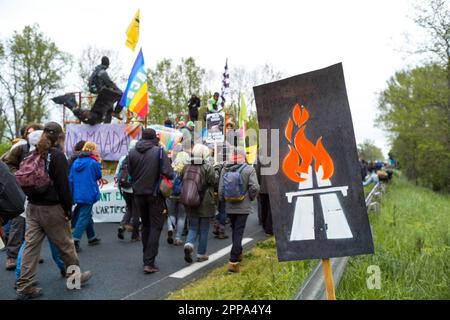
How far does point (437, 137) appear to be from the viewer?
22500 mm

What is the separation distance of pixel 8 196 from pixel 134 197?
2.75 m

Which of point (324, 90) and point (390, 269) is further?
point (390, 269)

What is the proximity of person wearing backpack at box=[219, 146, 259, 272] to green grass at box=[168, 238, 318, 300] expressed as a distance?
387 mm

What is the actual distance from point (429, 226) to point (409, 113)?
1775 centimetres

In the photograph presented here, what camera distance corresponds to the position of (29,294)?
4.38 meters

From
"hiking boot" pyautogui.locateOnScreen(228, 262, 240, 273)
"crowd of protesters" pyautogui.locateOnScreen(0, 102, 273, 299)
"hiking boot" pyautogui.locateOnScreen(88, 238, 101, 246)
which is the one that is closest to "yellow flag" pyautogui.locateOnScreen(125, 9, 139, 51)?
"crowd of protesters" pyautogui.locateOnScreen(0, 102, 273, 299)

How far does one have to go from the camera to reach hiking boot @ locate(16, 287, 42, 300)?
4.35 m

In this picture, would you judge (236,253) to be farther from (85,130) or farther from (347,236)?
(85,130)

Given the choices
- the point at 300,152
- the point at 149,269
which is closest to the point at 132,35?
the point at 149,269

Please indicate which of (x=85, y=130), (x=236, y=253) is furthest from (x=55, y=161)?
(x=85, y=130)

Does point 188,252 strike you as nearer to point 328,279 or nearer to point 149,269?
point 149,269

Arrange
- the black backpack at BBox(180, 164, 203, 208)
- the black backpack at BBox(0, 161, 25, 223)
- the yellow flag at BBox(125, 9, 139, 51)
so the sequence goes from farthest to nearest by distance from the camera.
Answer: the yellow flag at BBox(125, 9, 139, 51) → the black backpack at BBox(180, 164, 203, 208) → the black backpack at BBox(0, 161, 25, 223)

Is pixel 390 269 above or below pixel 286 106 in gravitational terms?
below

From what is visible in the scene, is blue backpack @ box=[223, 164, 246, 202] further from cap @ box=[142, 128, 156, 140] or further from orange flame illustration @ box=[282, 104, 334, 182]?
orange flame illustration @ box=[282, 104, 334, 182]
